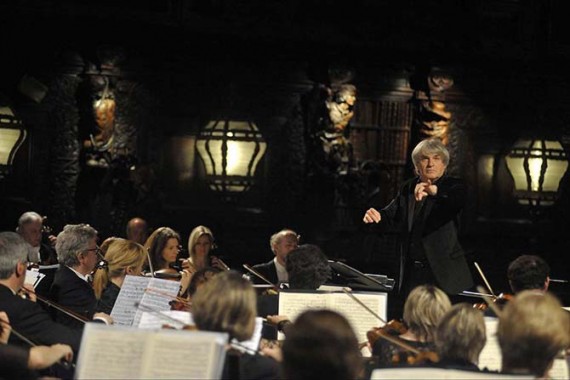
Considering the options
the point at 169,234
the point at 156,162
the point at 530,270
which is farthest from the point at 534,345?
the point at 156,162

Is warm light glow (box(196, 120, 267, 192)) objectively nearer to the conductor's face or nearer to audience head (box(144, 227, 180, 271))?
audience head (box(144, 227, 180, 271))

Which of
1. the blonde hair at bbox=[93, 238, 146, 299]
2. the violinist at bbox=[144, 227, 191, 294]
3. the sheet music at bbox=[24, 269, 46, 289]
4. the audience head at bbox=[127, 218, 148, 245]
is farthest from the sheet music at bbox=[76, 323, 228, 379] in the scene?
the audience head at bbox=[127, 218, 148, 245]

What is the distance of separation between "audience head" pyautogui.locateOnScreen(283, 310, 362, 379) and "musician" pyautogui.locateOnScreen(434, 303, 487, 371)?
1.14 meters

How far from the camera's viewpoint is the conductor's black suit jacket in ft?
22.6

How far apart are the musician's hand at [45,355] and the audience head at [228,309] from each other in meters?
0.77

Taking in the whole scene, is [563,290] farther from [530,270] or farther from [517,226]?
[530,270]

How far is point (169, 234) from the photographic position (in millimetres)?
8914

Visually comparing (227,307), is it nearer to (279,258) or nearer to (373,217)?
(373,217)

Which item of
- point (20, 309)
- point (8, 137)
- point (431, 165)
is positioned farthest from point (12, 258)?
point (8, 137)

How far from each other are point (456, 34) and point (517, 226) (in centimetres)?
224

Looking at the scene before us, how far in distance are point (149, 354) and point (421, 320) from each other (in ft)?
4.93

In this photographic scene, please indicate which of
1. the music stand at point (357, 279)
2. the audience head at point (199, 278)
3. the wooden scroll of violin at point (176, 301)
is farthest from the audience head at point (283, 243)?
the audience head at point (199, 278)

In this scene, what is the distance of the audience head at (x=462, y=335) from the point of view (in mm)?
4426

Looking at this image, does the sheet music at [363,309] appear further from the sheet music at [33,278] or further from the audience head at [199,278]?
the sheet music at [33,278]
